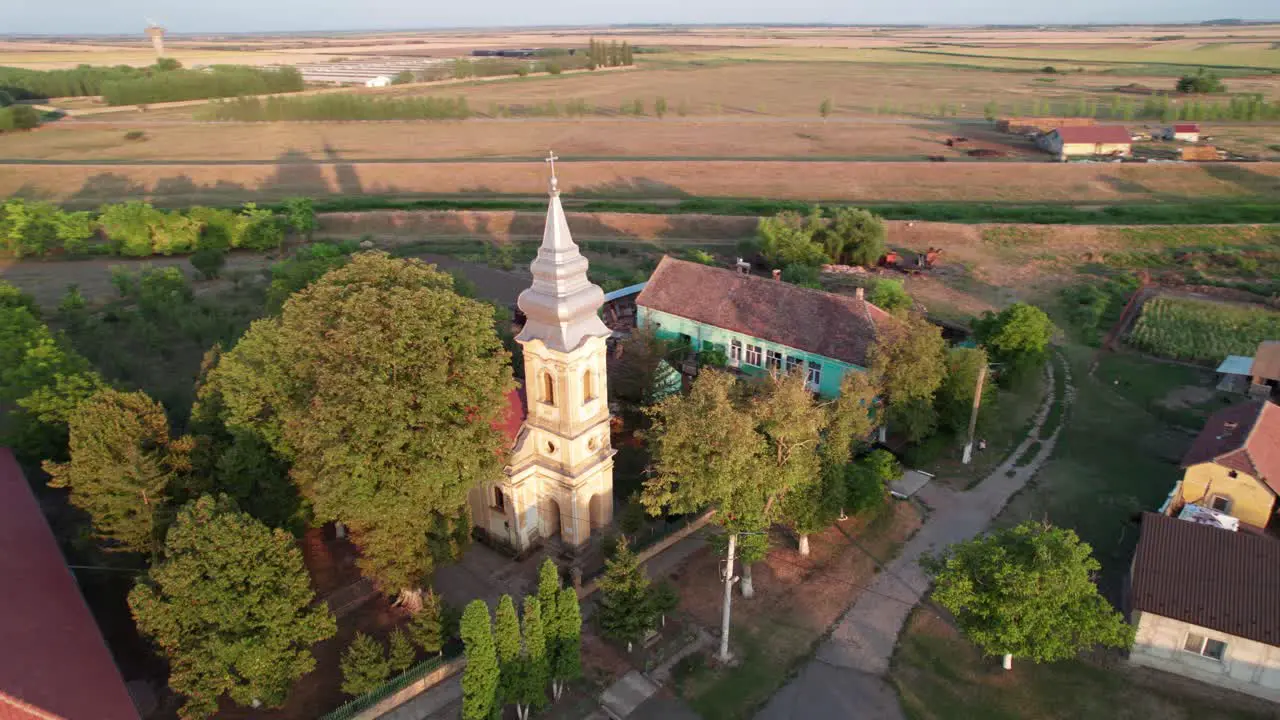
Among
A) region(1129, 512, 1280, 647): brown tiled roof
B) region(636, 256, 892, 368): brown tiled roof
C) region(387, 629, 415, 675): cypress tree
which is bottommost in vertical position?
region(387, 629, 415, 675): cypress tree

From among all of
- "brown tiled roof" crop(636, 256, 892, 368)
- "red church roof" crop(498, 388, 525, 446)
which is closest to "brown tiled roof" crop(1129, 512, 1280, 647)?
"brown tiled roof" crop(636, 256, 892, 368)

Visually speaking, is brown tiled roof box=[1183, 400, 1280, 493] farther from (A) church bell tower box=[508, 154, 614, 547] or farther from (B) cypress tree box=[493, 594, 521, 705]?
(B) cypress tree box=[493, 594, 521, 705]

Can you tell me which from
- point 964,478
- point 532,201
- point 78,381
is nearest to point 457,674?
point 78,381

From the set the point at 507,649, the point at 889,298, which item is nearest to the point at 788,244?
the point at 889,298

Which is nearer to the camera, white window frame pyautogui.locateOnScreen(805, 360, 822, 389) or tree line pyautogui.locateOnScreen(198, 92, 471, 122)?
white window frame pyautogui.locateOnScreen(805, 360, 822, 389)

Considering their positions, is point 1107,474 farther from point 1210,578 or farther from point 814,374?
point 814,374

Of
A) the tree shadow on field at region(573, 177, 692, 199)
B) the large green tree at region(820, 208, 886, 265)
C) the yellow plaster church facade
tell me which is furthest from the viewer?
the tree shadow on field at region(573, 177, 692, 199)
